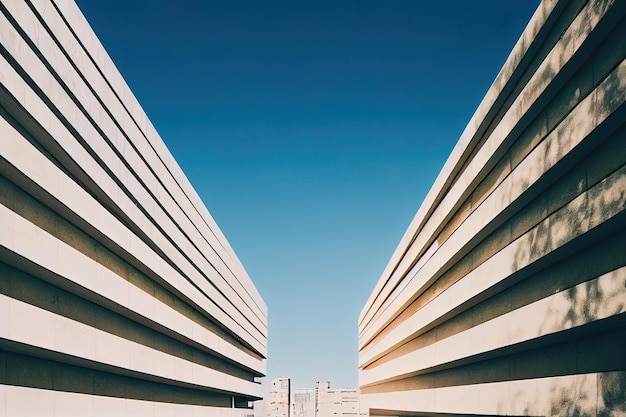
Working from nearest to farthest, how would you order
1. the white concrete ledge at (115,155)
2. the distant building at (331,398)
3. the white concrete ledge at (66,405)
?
the white concrete ledge at (66,405)
the white concrete ledge at (115,155)
the distant building at (331,398)

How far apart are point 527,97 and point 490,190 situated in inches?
182

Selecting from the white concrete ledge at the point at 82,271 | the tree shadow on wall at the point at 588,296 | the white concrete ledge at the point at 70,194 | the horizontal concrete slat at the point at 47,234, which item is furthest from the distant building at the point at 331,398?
the tree shadow on wall at the point at 588,296

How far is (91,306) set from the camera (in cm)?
1955

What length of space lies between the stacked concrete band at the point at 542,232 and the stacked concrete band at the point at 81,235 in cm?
942

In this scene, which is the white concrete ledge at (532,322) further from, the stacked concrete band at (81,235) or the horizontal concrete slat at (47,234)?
the horizontal concrete slat at (47,234)

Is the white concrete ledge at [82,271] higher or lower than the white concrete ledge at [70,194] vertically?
lower

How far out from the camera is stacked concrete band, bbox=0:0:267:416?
14289 mm

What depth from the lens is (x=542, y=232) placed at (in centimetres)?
1568

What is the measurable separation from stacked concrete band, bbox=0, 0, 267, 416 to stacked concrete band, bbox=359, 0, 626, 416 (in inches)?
371

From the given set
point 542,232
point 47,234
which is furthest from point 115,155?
point 542,232

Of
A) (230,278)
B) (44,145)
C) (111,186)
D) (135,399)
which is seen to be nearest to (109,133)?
(111,186)

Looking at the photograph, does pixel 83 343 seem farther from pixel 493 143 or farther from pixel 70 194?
pixel 493 143

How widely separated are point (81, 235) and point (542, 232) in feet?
34.2

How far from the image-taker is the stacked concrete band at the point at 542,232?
489 inches
